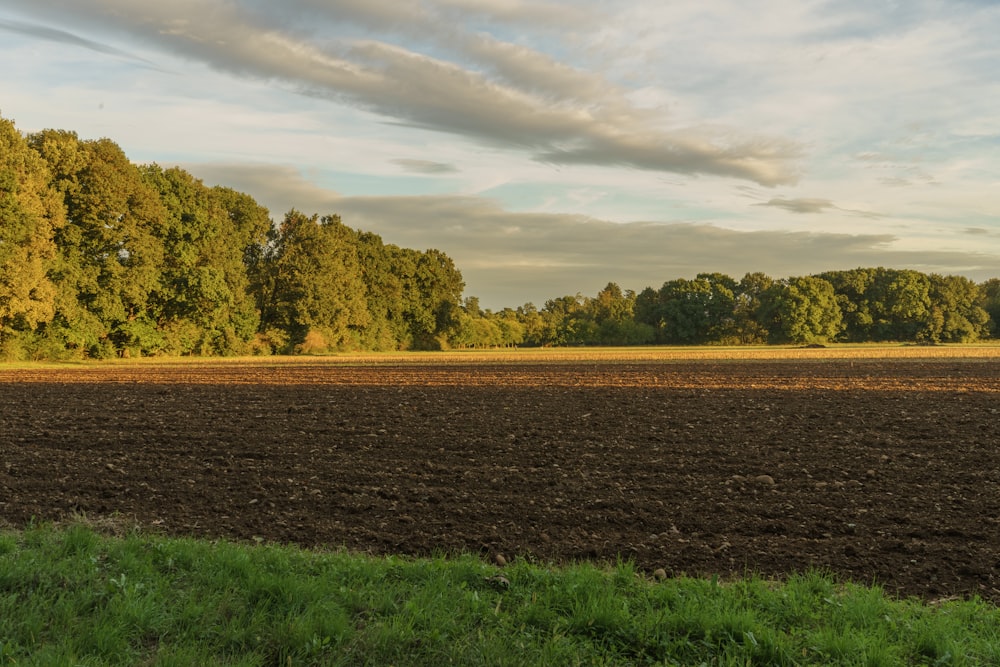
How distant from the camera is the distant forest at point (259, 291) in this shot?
48.8 metres

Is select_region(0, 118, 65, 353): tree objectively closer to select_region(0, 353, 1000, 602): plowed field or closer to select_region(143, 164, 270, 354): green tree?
select_region(143, 164, 270, 354): green tree

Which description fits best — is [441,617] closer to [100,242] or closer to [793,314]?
[100,242]

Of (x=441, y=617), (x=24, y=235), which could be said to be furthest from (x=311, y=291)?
(x=441, y=617)

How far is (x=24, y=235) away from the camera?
4500 centimetres

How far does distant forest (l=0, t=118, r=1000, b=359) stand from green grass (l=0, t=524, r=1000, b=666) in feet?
154

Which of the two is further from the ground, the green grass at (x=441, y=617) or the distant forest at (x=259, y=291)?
the distant forest at (x=259, y=291)

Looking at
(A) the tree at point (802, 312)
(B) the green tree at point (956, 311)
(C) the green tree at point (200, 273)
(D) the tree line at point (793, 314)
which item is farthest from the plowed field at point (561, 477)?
(B) the green tree at point (956, 311)

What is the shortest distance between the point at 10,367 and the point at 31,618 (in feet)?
164

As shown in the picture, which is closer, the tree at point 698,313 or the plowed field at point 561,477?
the plowed field at point 561,477

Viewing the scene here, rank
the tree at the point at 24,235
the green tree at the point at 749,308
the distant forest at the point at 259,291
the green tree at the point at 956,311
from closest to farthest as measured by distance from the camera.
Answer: the tree at the point at 24,235
the distant forest at the point at 259,291
the green tree at the point at 956,311
the green tree at the point at 749,308

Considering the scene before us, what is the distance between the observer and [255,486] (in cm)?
1103

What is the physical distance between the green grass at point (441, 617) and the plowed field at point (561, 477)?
111 cm

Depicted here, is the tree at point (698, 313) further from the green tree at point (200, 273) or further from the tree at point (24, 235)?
the tree at point (24, 235)

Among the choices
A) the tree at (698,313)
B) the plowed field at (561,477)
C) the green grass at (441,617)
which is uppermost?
the tree at (698,313)
